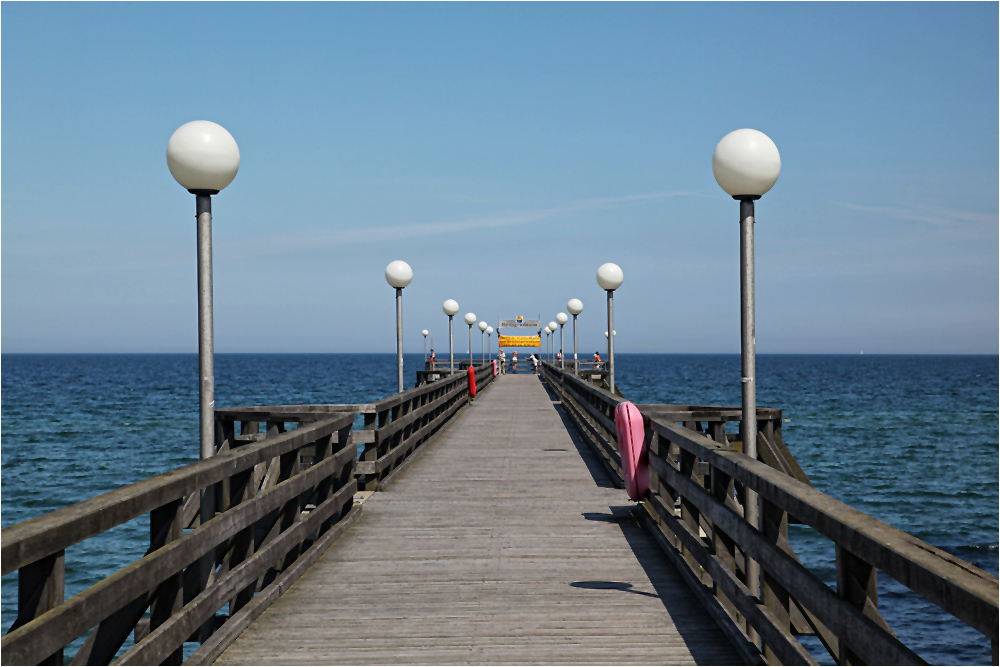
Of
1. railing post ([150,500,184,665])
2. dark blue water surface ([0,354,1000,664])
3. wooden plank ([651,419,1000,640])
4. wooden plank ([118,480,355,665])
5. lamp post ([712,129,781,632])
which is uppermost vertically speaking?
lamp post ([712,129,781,632])

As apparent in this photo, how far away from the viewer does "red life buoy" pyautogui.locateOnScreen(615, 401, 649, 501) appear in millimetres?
7371

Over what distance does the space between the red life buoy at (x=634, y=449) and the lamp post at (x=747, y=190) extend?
2050 millimetres

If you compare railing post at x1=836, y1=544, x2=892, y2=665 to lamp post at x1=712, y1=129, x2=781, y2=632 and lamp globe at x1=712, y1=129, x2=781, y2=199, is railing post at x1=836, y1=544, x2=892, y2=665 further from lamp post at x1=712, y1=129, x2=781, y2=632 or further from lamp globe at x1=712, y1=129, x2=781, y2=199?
lamp globe at x1=712, y1=129, x2=781, y2=199

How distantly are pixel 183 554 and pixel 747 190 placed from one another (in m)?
3.89

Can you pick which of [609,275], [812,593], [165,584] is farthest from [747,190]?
[609,275]

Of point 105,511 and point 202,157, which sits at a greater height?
point 202,157

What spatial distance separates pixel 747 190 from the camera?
213 inches

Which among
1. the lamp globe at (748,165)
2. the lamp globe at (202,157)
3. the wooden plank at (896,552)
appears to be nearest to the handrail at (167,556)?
the lamp globe at (202,157)

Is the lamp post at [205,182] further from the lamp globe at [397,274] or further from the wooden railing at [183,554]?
the lamp globe at [397,274]

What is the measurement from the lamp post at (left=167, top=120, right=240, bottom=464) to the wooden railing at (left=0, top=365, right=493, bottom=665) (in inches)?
21.0

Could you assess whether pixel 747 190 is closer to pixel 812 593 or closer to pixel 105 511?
pixel 812 593

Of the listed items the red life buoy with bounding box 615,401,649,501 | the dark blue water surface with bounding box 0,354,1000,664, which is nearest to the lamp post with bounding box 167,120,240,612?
the red life buoy with bounding box 615,401,649,501

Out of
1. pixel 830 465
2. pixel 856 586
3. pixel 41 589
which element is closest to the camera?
pixel 41 589

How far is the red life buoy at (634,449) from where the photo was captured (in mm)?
7371
